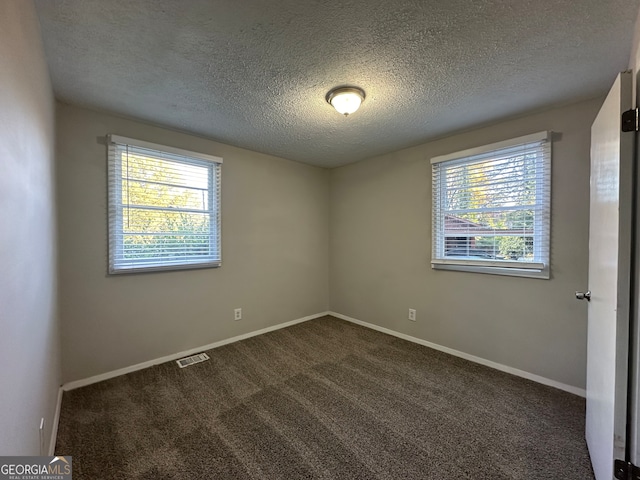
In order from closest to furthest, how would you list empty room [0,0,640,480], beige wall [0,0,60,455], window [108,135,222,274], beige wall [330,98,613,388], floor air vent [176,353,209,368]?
1. beige wall [0,0,60,455]
2. empty room [0,0,640,480]
3. beige wall [330,98,613,388]
4. window [108,135,222,274]
5. floor air vent [176,353,209,368]

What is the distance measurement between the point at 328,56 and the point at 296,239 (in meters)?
2.54

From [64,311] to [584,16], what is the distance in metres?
3.89

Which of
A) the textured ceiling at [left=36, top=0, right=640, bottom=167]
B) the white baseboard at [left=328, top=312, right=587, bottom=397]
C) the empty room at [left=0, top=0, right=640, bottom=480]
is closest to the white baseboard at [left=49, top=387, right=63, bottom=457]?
the empty room at [left=0, top=0, right=640, bottom=480]

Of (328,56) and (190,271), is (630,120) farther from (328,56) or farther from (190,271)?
(190,271)

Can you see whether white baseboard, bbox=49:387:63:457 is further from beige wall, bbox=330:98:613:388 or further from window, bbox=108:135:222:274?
beige wall, bbox=330:98:613:388

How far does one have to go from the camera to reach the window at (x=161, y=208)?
7.88ft

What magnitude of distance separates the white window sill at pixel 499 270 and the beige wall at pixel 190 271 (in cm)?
188

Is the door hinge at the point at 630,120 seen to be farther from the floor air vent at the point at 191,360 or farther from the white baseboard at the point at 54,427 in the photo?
the floor air vent at the point at 191,360

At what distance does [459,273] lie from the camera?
9.18ft

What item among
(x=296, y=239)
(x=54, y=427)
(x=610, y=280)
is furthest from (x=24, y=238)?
(x=296, y=239)

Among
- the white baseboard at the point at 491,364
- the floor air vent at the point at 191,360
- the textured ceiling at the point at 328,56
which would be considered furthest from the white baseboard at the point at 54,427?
the white baseboard at the point at 491,364

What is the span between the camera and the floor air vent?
2619mm

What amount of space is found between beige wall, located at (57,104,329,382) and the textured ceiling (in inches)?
21.2

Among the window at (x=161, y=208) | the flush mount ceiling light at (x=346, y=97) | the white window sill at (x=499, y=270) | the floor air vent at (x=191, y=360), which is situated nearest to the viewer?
the flush mount ceiling light at (x=346, y=97)
